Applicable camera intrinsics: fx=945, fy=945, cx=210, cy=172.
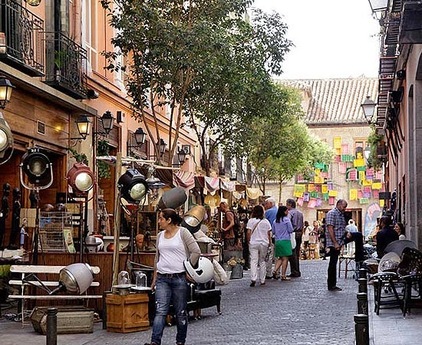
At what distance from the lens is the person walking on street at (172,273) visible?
1088 centimetres

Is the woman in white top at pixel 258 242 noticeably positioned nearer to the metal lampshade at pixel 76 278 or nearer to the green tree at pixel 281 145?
the metal lampshade at pixel 76 278

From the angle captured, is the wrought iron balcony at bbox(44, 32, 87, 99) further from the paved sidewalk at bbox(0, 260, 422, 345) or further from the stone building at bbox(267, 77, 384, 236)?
the stone building at bbox(267, 77, 384, 236)

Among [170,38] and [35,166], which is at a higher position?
[170,38]

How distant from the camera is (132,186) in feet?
45.0

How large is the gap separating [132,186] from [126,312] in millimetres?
1908

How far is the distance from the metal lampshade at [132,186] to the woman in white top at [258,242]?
6.35 metres

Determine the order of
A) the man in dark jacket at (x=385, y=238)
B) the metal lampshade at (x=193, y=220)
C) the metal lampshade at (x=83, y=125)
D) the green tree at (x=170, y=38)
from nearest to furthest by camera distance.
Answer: the metal lampshade at (x=193, y=220)
the man in dark jacket at (x=385, y=238)
the green tree at (x=170, y=38)
the metal lampshade at (x=83, y=125)

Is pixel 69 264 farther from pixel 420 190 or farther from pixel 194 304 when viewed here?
pixel 420 190

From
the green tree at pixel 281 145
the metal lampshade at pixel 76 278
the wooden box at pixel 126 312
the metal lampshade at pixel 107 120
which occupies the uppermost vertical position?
the green tree at pixel 281 145

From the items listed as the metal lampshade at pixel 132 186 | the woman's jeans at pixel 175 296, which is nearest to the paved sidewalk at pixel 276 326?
the woman's jeans at pixel 175 296

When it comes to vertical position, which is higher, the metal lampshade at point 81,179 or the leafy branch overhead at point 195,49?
the leafy branch overhead at point 195,49

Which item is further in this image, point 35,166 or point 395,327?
point 35,166

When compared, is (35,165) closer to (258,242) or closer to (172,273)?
(172,273)

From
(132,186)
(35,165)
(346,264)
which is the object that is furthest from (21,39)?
(346,264)
